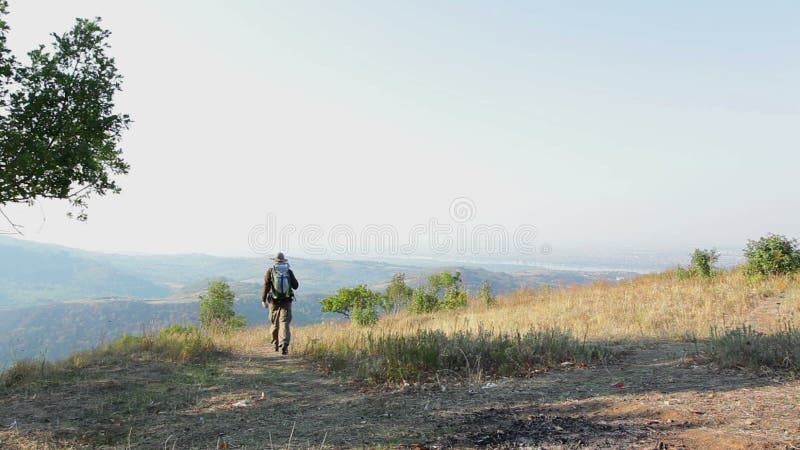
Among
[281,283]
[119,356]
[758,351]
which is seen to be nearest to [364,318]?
[281,283]

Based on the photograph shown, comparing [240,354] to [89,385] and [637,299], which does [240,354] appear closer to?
[89,385]

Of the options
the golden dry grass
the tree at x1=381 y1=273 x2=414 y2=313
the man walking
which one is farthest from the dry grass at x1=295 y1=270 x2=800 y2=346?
the tree at x1=381 y1=273 x2=414 y2=313

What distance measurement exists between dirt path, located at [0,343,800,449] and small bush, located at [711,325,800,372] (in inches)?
11.3

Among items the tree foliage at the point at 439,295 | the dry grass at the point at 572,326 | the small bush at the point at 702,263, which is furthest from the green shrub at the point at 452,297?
the small bush at the point at 702,263

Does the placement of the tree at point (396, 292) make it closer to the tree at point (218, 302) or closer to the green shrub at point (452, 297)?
the green shrub at point (452, 297)

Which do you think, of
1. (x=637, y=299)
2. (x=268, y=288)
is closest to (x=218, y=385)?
(x=268, y=288)

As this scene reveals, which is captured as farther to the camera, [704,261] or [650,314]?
[704,261]

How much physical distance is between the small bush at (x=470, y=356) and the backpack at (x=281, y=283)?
439 cm

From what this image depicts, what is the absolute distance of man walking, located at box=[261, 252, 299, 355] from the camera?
1180 cm

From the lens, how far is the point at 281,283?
1181 centimetres

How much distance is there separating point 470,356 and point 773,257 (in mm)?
14677

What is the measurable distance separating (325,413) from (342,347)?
384 centimetres

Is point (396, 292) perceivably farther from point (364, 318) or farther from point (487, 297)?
point (364, 318)

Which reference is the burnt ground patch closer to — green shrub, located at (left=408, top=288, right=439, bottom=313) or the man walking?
the man walking
